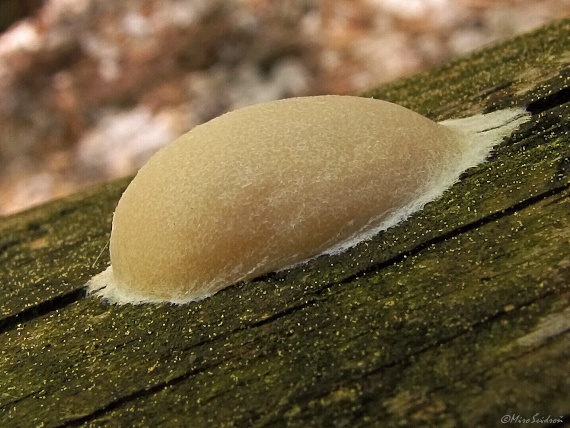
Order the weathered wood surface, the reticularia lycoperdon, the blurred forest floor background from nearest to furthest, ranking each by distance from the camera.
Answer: the weathered wood surface, the reticularia lycoperdon, the blurred forest floor background

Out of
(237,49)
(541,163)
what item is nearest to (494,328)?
(541,163)

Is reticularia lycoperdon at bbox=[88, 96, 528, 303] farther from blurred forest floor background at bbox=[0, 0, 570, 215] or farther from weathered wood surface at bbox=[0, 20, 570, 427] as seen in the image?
blurred forest floor background at bbox=[0, 0, 570, 215]

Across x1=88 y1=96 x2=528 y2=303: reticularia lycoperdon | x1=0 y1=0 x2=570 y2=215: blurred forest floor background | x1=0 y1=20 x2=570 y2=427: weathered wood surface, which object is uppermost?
x1=0 y1=0 x2=570 y2=215: blurred forest floor background

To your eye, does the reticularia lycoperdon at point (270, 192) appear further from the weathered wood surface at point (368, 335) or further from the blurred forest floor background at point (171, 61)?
the blurred forest floor background at point (171, 61)

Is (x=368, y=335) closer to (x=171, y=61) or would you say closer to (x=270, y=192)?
(x=270, y=192)

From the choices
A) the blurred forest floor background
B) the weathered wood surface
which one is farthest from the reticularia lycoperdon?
the blurred forest floor background
